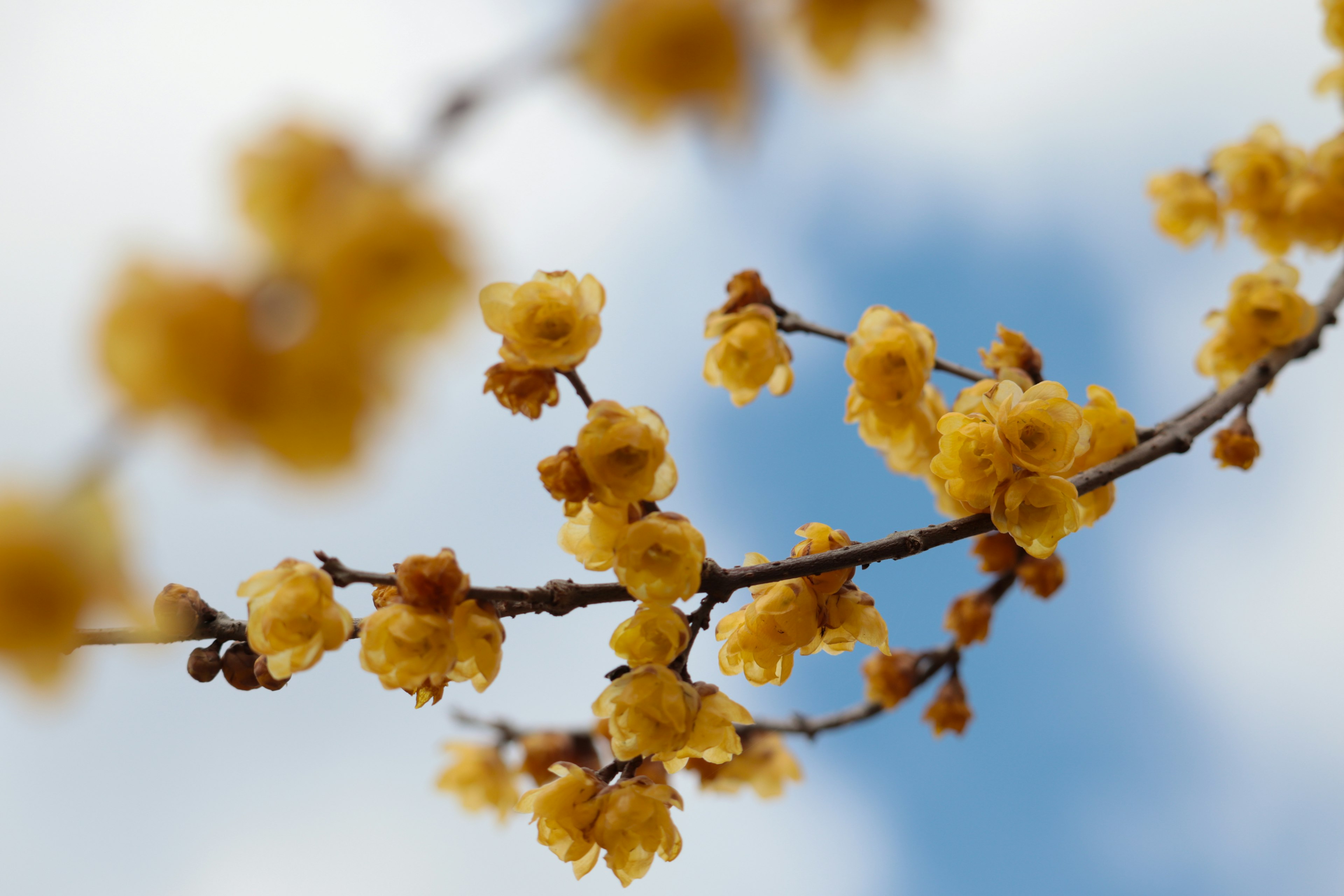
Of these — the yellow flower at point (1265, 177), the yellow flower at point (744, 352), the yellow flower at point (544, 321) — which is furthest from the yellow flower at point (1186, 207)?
the yellow flower at point (544, 321)

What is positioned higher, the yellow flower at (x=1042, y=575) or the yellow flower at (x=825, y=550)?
the yellow flower at (x=1042, y=575)

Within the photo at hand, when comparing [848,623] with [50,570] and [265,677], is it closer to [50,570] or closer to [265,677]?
[265,677]

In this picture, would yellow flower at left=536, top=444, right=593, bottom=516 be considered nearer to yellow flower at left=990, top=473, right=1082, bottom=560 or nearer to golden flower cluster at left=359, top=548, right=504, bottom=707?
golden flower cluster at left=359, top=548, right=504, bottom=707

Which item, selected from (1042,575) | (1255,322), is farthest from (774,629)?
(1255,322)

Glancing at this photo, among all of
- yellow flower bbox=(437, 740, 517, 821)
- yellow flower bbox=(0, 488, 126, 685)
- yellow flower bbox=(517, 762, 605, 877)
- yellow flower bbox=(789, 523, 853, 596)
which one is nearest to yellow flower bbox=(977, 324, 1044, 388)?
A: yellow flower bbox=(789, 523, 853, 596)

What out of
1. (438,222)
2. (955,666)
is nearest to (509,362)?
(438,222)

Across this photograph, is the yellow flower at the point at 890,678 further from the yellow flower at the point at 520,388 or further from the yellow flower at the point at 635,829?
the yellow flower at the point at 520,388

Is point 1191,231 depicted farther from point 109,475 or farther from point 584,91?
point 109,475
